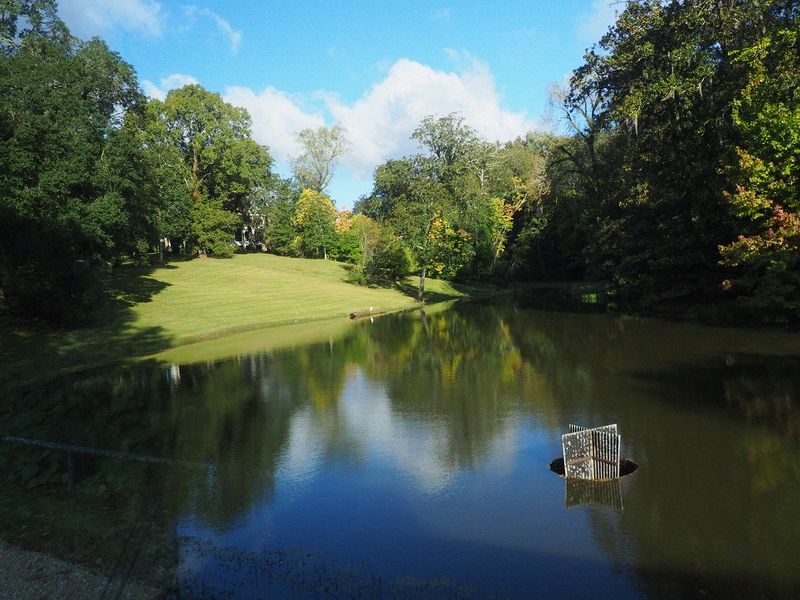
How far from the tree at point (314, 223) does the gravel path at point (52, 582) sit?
69.1 m

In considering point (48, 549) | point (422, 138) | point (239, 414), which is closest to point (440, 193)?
point (422, 138)

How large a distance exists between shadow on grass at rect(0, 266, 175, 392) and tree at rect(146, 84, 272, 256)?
2596cm

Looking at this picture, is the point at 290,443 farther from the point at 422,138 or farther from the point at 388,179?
the point at 388,179

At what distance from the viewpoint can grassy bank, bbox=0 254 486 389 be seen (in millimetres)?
27812

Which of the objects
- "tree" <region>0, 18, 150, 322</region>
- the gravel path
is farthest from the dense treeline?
→ the gravel path

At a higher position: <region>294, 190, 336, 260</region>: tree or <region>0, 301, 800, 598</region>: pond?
<region>294, 190, 336, 260</region>: tree

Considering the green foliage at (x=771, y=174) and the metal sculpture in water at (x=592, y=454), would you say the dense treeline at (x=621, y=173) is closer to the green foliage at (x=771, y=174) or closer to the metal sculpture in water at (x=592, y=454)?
the green foliage at (x=771, y=174)

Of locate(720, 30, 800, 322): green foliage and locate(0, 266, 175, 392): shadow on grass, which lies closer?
locate(0, 266, 175, 392): shadow on grass

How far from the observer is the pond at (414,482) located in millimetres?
8453

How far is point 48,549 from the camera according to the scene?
888cm

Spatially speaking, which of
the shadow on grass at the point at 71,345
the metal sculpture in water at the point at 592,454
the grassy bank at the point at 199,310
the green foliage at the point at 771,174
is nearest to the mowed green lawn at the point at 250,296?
the grassy bank at the point at 199,310

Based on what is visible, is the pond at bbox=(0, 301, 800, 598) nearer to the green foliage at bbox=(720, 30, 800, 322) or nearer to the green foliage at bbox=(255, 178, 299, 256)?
the green foliage at bbox=(720, 30, 800, 322)

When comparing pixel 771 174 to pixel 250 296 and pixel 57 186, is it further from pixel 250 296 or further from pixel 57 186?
pixel 250 296

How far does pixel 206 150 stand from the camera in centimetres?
6375
